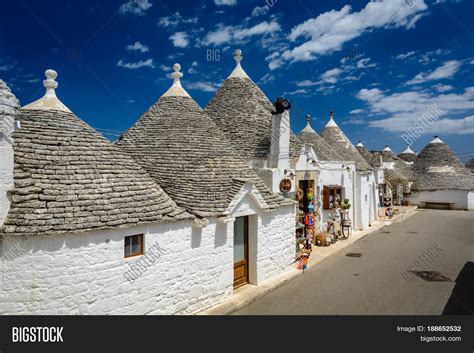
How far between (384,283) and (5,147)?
10.6 metres

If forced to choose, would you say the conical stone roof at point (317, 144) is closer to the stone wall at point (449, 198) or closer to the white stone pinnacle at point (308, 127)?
the white stone pinnacle at point (308, 127)

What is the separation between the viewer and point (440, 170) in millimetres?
29562

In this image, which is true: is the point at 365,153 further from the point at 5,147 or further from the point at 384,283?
the point at 5,147

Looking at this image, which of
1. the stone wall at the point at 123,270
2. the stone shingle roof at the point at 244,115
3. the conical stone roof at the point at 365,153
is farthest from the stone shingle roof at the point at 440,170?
the stone wall at the point at 123,270


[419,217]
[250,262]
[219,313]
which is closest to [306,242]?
[250,262]

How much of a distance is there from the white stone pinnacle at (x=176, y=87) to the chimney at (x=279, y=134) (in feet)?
11.9

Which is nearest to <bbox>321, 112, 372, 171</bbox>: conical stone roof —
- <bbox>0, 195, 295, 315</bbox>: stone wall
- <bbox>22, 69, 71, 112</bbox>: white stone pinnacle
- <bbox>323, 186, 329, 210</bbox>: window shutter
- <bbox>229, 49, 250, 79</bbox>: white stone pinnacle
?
<bbox>323, 186, 329, 210</bbox>: window shutter

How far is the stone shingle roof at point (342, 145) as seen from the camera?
63.7 ft

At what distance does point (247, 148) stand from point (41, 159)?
7.26 m

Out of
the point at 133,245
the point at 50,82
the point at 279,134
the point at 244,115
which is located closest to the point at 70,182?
the point at 133,245

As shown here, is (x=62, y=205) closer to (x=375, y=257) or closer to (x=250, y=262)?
(x=250, y=262)

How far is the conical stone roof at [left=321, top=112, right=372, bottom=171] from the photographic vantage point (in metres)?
19.4

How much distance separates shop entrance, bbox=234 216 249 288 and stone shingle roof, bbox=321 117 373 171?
1200cm

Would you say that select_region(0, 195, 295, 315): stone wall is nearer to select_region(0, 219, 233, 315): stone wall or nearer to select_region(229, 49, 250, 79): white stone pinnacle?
select_region(0, 219, 233, 315): stone wall
